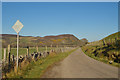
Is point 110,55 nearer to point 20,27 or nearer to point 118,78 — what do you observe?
point 118,78

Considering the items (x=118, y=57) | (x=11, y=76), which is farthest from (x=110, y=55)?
(x=11, y=76)

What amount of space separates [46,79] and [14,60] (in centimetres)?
485

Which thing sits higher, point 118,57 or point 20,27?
point 20,27

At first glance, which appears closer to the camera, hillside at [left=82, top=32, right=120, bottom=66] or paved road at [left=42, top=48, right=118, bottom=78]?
paved road at [left=42, top=48, right=118, bottom=78]

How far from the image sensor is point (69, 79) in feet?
20.3

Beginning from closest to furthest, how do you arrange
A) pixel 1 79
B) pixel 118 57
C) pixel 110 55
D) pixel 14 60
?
1. pixel 1 79
2. pixel 14 60
3. pixel 118 57
4. pixel 110 55

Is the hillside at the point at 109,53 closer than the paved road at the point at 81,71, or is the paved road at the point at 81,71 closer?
the paved road at the point at 81,71

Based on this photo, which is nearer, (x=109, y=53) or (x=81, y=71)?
(x=81, y=71)

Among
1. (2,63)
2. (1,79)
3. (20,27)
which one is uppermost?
(20,27)

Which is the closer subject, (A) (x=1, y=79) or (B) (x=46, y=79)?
(B) (x=46, y=79)

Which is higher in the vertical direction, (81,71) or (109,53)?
(109,53)

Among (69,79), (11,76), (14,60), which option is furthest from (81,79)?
(14,60)

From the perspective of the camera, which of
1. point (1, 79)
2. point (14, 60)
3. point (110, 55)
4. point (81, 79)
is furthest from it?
point (110, 55)

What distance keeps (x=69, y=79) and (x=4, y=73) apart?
4.34m
